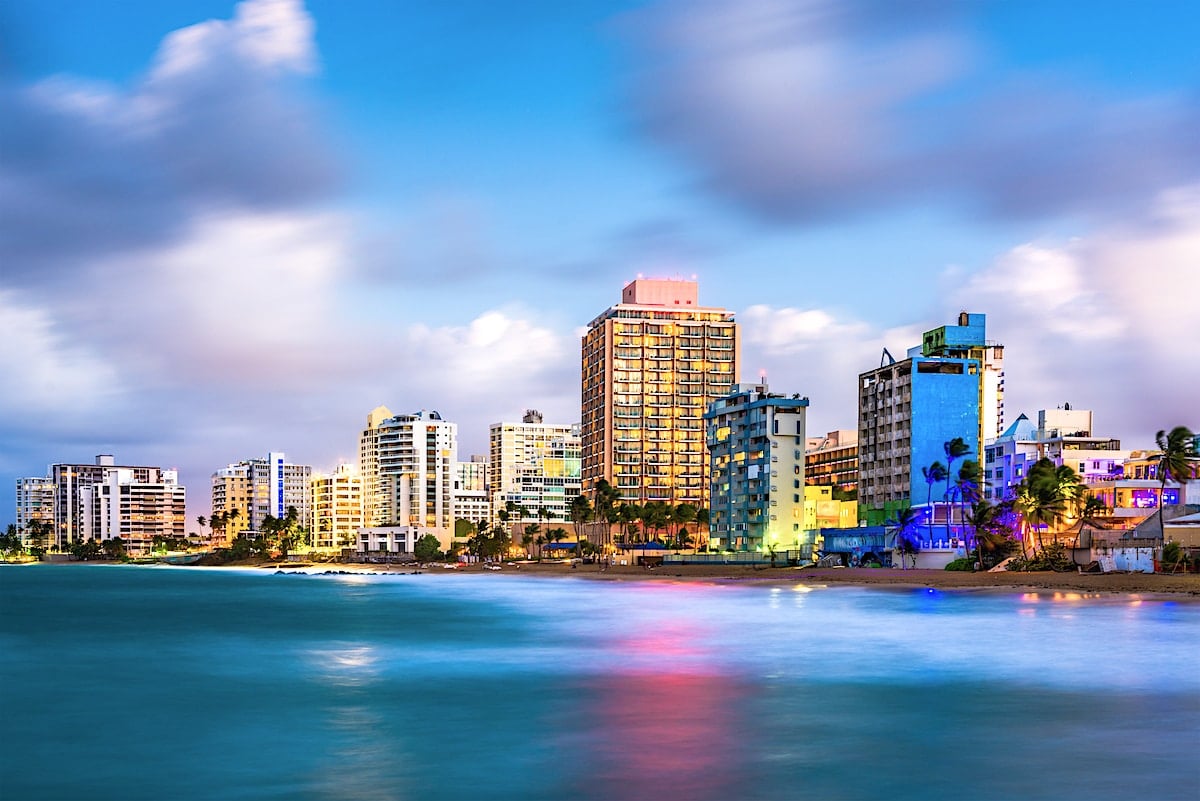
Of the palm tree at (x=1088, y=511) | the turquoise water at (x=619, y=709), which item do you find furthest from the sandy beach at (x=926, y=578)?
the turquoise water at (x=619, y=709)

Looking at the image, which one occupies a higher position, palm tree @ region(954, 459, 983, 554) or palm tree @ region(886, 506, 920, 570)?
palm tree @ region(954, 459, 983, 554)

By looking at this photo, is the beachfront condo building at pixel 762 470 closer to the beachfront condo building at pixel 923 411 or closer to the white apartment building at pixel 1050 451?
the beachfront condo building at pixel 923 411

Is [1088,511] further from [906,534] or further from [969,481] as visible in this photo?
[906,534]

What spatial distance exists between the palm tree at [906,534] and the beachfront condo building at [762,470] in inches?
1326

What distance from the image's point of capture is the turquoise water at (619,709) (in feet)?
86.6

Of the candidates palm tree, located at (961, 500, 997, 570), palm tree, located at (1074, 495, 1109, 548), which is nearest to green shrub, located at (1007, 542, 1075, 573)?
palm tree, located at (1074, 495, 1109, 548)

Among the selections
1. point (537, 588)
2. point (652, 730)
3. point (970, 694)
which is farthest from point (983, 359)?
point (652, 730)

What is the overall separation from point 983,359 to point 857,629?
102 m

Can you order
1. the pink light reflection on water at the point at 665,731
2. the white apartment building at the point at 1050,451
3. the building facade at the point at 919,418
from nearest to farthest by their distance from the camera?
the pink light reflection on water at the point at 665,731 → the white apartment building at the point at 1050,451 → the building facade at the point at 919,418

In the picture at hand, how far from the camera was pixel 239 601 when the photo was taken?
115125 mm

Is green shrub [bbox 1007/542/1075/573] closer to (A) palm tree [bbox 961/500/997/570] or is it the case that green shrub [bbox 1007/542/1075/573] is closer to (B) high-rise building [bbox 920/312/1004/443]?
(A) palm tree [bbox 961/500/997/570]

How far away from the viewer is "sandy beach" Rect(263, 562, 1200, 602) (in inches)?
3546

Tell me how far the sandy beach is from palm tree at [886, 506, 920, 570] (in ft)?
12.3

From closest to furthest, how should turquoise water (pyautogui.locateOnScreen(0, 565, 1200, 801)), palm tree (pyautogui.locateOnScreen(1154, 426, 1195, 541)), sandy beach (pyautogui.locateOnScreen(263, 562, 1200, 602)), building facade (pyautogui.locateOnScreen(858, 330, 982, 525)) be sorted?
turquoise water (pyautogui.locateOnScreen(0, 565, 1200, 801))
sandy beach (pyautogui.locateOnScreen(263, 562, 1200, 602))
palm tree (pyautogui.locateOnScreen(1154, 426, 1195, 541))
building facade (pyautogui.locateOnScreen(858, 330, 982, 525))
